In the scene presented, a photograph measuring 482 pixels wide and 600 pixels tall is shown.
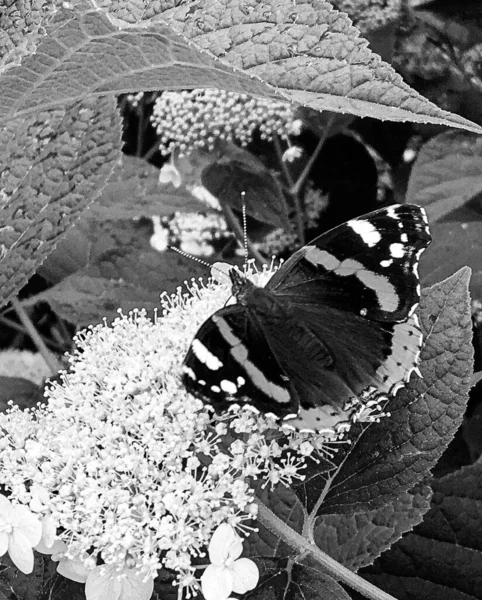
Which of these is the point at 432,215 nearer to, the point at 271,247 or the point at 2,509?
the point at 271,247

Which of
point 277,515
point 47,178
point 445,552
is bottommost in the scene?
point 445,552

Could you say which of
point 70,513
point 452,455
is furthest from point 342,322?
point 452,455

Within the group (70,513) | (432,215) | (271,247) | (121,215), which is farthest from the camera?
(271,247)

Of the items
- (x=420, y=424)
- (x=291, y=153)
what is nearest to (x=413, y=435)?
(x=420, y=424)

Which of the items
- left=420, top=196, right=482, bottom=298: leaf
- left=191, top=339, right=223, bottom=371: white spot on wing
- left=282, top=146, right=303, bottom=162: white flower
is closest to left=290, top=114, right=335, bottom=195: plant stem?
left=282, top=146, right=303, bottom=162: white flower

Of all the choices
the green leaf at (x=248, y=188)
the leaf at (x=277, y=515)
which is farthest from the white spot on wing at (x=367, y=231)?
the green leaf at (x=248, y=188)

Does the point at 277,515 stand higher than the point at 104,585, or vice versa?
the point at 104,585

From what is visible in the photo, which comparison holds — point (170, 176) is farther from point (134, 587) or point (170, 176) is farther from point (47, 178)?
point (134, 587)
